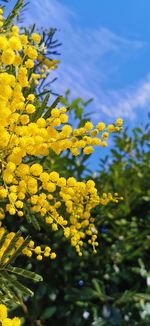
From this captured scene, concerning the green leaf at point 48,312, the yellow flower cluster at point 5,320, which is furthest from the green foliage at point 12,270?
the green leaf at point 48,312

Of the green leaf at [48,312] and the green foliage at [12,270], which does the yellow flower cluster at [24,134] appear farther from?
the green leaf at [48,312]

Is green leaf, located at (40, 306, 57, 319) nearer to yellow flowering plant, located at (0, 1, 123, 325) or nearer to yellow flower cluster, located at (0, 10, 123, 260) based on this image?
yellow flowering plant, located at (0, 1, 123, 325)

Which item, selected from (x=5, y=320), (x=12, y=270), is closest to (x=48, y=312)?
(x=12, y=270)

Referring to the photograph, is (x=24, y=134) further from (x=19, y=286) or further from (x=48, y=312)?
(x=48, y=312)

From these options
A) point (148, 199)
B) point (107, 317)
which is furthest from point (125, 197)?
point (107, 317)

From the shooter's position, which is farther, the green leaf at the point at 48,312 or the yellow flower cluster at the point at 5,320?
the green leaf at the point at 48,312

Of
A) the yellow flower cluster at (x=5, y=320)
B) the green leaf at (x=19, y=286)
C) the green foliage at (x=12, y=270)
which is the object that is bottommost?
the yellow flower cluster at (x=5, y=320)

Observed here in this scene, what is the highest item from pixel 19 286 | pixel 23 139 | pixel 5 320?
pixel 23 139

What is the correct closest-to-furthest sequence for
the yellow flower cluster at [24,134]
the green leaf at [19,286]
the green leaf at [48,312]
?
the yellow flower cluster at [24,134]
the green leaf at [19,286]
the green leaf at [48,312]

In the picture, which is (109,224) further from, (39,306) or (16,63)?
(16,63)

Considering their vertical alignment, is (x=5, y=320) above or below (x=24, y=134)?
below

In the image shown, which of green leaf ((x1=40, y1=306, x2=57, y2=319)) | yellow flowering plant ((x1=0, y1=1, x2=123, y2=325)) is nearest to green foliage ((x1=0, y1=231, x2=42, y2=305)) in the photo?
yellow flowering plant ((x1=0, y1=1, x2=123, y2=325))

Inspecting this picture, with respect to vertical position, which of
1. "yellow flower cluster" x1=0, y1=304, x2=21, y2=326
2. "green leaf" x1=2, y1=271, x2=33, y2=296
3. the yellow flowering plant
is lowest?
"yellow flower cluster" x1=0, y1=304, x2=21, y2=326
